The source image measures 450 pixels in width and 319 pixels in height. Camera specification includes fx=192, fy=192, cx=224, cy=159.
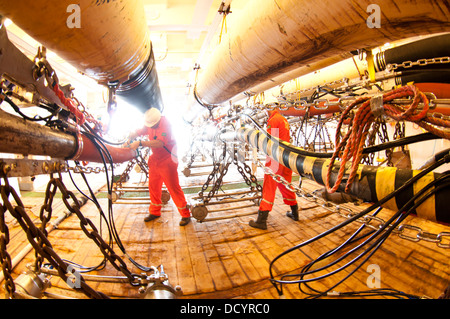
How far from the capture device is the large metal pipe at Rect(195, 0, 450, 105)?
1.92ft

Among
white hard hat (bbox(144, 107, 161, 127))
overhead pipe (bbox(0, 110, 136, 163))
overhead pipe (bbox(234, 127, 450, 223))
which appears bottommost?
overhead pipe (bbox(234, 127, 450, 223))

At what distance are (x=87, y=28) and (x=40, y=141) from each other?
28.0 inches

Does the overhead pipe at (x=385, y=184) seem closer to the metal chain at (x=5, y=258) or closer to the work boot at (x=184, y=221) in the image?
the metal chain at (x=5, y=258)

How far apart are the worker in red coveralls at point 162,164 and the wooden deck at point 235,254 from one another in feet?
1.01

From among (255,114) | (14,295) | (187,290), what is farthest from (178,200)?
(14,295)

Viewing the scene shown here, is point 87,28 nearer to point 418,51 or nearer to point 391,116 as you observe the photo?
point 391,116

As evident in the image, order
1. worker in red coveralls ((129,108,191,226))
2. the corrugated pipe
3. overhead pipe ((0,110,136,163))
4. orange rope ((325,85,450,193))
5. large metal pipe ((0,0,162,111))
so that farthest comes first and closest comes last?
1. worker in red coveralls ((129,108,191,226))
2. the corrugated pipe
3. overhead pipe ((0,110,136,163))
4. orange rope ((325,85,450,193))
5. large metal pipe ((0,0,162,111))

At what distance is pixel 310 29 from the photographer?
0.77 metres

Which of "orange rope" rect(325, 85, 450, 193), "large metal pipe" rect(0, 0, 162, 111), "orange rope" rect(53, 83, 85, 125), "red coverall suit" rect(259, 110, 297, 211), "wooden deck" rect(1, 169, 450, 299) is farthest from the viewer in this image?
"red coverall suit" rect(259, 110, 297, 211)

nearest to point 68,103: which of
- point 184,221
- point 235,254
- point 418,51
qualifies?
point 235,254

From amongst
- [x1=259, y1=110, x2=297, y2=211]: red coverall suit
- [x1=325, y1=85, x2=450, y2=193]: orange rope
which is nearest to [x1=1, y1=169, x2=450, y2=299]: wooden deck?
[x1=259, y1=110, x2=297, y2=211]: red coverall suit

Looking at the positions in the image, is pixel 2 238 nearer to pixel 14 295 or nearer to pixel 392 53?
pixel 14 295

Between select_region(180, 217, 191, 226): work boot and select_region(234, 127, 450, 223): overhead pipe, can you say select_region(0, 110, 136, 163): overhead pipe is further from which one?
select_region(180, 217, 191, 226): work boot

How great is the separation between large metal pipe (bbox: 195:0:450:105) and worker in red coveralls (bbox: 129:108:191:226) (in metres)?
2.12
